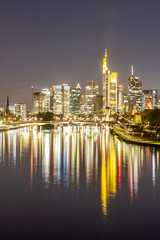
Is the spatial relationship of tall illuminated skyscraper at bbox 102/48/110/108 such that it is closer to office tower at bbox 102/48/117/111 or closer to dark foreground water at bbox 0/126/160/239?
office tower at bbox 102/48/117/111

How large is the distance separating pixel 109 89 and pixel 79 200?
178039 millimetres

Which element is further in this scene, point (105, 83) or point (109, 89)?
point (105, 83)

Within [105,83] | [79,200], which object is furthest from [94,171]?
[105,83]

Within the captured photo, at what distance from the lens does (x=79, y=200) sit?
13.9 meters

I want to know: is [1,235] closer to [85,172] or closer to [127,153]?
[85,172]

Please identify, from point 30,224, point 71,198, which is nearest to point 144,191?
point 71,198

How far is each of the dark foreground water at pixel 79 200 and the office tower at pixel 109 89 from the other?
16567 centimetres

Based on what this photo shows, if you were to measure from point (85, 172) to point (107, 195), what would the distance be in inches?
219

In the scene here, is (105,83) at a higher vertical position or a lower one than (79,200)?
higher

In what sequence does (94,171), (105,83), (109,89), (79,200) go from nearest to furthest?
(79,200), (94,171), (109,89), (105,83)

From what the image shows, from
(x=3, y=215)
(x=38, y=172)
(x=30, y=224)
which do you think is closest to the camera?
(x=30, y=224)

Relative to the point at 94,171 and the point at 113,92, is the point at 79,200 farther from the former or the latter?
the point at 113,92

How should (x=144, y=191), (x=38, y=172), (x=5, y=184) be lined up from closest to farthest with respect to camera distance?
1. (x=144, y=191)
2. (x=5, y=184)
3. (x=38, y=172)

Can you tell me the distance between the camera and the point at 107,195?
14500 mm
